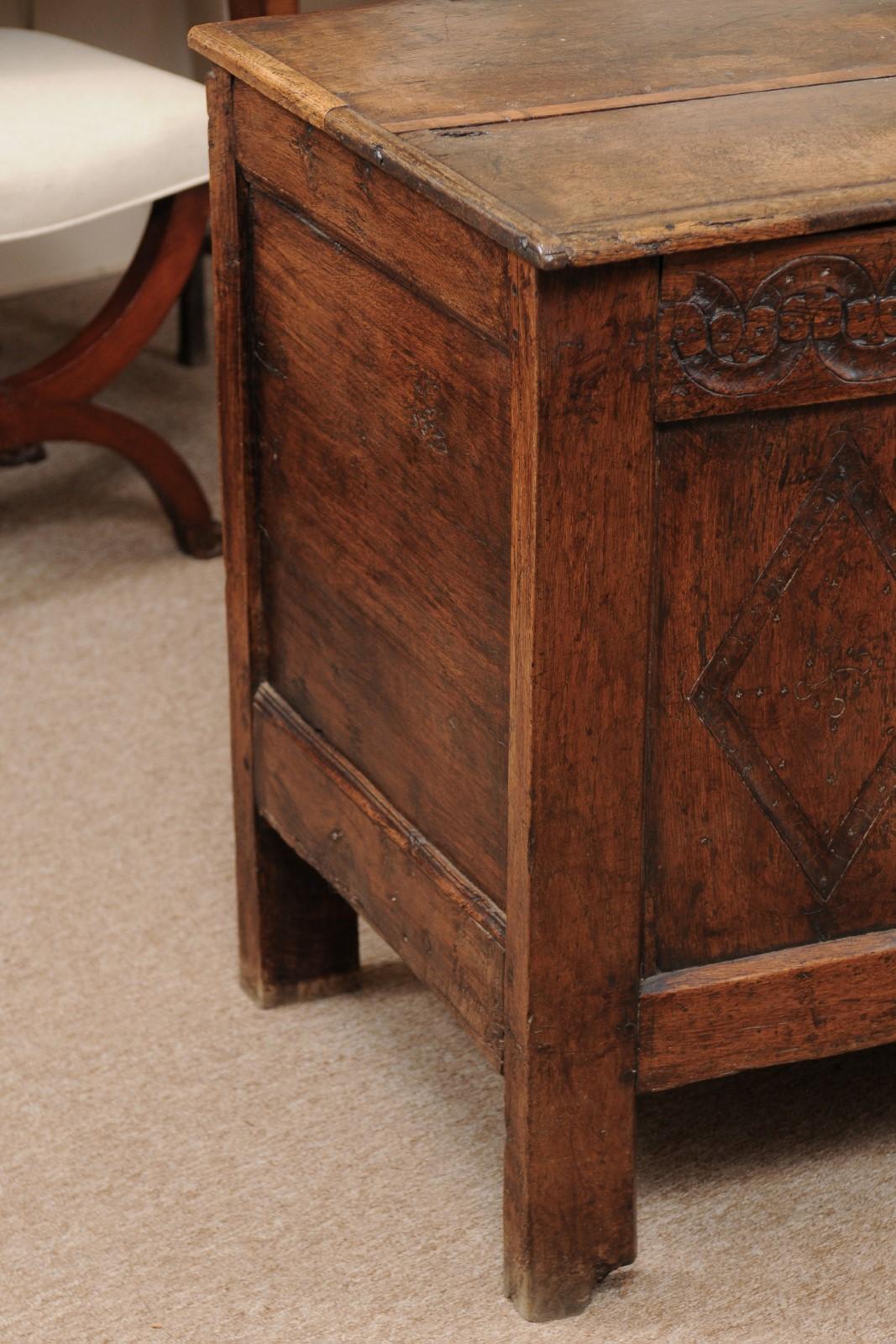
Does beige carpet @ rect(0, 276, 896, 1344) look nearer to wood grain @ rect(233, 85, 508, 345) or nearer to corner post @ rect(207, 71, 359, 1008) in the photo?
corner post @ rect(207, 71, 359, 1008)

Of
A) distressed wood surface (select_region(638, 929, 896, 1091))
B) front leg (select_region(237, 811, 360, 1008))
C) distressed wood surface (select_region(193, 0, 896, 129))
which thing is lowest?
front leg (select_region(237, 811, 360, 1008))

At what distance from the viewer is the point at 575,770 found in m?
1.10

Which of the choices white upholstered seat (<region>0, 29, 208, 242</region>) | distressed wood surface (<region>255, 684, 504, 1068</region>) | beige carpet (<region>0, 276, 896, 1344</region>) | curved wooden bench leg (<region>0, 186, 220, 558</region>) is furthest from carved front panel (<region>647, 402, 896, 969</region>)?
Result: curved wooden bench leg (<region>0, 186, 220, 558</region>)

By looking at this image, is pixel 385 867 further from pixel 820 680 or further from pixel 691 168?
pixel 691 168

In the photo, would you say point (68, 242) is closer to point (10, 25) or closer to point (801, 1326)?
point (10, 25)

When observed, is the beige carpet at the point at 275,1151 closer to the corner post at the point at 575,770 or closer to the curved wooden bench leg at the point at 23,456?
the corner post at the point at 575,770

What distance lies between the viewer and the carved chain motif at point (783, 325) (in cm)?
102

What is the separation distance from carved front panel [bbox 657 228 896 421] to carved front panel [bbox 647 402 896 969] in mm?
22

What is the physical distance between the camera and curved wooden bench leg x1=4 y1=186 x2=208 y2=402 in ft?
7.12

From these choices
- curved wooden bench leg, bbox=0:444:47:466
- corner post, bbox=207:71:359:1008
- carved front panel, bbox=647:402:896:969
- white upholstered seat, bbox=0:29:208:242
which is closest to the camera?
carved front panel, bbox=647:402:896:969

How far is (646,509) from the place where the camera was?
1.06 m

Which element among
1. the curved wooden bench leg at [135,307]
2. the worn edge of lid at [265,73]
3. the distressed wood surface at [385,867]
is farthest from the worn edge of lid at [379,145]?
the curved wooden bench leg at [135,307]

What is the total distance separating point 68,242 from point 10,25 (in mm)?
317

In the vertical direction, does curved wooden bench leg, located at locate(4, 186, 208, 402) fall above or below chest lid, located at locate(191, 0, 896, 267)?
below
